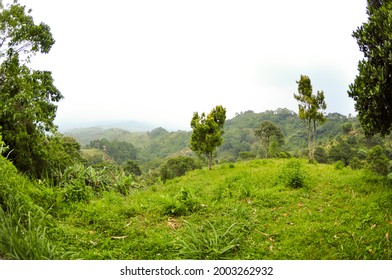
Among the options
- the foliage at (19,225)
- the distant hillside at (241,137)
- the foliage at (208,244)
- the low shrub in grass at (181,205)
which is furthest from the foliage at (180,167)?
the distant hillside at (241,137)

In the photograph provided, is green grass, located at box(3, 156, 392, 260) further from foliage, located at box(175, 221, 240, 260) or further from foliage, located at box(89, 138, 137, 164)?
foliage, located at box(89, 138, 137, 164)

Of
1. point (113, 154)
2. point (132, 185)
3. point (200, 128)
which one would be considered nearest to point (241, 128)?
point (113, 154)

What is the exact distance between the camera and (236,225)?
5.33 metres

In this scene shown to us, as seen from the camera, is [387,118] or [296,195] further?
[296,195]

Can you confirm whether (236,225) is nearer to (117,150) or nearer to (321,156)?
(321,156)

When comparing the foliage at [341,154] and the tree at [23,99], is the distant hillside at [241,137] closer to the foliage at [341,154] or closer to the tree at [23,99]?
the foliage at [341,154]

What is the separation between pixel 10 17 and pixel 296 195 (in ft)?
36.1

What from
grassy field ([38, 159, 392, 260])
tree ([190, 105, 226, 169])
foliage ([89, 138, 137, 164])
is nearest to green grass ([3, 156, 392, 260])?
grassy field ([38, 159, 392, 260])

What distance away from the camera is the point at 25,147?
862cm

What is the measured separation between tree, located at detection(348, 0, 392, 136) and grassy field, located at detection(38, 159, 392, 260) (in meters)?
2.01

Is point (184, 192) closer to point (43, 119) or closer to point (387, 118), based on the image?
point (387, 118)

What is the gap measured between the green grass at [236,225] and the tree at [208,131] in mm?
10400

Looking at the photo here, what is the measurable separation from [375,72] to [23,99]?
9.93 meters

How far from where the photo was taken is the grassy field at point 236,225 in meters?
4.44
